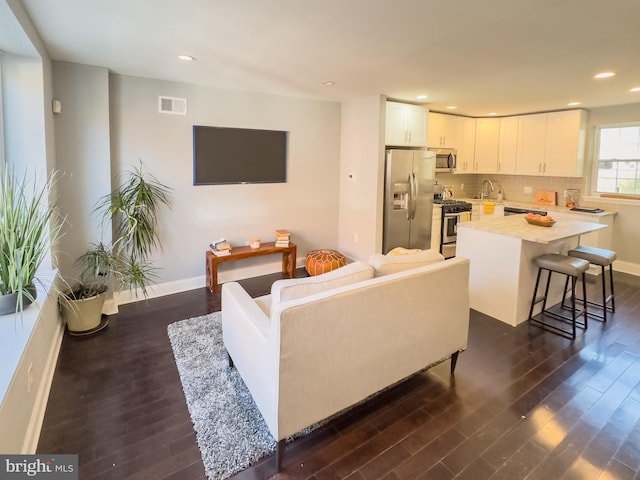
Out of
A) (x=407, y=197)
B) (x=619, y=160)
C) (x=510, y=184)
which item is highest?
(x=619, y=160)

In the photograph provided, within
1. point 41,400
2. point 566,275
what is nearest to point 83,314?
point 41,400

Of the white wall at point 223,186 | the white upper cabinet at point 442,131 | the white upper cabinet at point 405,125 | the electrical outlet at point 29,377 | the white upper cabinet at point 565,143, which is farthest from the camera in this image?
the white upper cabinet at point 442,131

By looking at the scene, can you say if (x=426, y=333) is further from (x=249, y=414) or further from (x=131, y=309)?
(x=131, y=309)

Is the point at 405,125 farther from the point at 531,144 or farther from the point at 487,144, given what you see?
the point at 531,144

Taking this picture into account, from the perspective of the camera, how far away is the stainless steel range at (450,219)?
5.71 metres

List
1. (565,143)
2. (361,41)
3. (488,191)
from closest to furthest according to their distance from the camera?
(361,41), (565,143), (488,191)

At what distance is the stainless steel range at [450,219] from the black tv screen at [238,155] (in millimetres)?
2691

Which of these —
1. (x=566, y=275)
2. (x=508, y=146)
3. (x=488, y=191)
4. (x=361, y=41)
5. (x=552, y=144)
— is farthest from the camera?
(x=488, y=191)

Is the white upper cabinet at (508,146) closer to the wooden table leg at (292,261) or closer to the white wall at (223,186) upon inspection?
the white wall at (223,186)

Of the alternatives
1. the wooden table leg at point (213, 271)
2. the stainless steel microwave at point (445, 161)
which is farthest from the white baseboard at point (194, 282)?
the stainless steel microwave at point (445, 161)

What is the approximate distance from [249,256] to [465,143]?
432 centimetres

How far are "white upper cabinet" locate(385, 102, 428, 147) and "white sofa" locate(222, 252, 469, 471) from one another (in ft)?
9.36

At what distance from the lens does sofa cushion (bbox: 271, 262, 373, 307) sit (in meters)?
1.94

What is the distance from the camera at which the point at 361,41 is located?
2.60 metres
